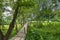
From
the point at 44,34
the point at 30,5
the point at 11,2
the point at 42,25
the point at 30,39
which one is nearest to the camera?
the point at 30,5

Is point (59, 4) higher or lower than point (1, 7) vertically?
lower

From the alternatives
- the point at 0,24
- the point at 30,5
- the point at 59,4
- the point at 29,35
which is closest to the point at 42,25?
the point at 59,4

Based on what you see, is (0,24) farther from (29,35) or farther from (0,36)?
(29,35)

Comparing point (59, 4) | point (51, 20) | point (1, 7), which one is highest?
point (1, 7)

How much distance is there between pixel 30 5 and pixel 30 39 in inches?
206

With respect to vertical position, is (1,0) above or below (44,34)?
above

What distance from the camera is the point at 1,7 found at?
209 inches

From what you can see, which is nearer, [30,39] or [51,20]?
[30,39]

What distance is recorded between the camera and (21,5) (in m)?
4.88

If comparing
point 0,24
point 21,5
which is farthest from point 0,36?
point 21,5

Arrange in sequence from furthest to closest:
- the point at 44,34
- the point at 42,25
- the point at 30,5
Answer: the point at 42,25, the point at 44,34, the point at 30,5

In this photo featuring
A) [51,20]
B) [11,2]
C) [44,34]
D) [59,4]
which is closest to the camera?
[11,2]

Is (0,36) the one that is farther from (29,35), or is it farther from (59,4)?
(59,4)

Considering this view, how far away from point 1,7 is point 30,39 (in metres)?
4.81
